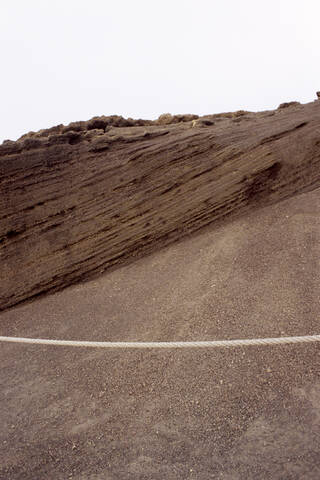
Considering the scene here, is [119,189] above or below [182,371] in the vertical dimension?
above

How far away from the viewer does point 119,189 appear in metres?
4.84

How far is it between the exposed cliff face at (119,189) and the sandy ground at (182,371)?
293 mm

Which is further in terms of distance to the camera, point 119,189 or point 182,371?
point 119,189

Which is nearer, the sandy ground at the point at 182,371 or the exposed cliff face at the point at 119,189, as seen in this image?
the sandy ground at the point at 182,371

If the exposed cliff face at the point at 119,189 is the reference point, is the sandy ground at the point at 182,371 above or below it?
below

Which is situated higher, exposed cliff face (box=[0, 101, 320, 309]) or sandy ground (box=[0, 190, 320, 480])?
exposed cliff face (box=[0, 101, 320, 309])

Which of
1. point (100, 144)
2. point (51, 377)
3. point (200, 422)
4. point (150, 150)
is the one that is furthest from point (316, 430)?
point (100, 144)

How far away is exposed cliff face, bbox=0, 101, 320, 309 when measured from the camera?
4.65 meters

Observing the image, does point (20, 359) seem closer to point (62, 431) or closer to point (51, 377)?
point (51, 377)

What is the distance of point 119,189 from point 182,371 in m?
2.61

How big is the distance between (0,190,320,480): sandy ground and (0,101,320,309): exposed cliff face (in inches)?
11.5

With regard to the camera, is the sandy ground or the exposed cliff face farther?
the exposed cliff face

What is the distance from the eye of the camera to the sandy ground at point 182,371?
2326mm

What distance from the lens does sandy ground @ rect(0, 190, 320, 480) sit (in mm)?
2326
